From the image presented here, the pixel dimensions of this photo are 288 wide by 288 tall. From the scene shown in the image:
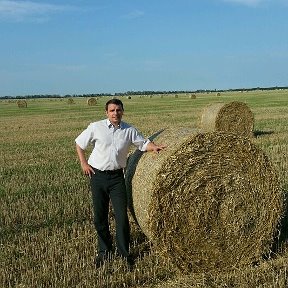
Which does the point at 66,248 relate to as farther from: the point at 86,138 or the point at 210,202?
the point at 210,202

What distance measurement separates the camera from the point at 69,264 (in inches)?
238

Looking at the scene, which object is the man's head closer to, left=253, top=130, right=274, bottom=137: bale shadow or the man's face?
the man's face

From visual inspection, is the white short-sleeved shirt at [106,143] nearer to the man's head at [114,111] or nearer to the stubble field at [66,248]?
the man's head at [114,111]

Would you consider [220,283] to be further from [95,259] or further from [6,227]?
[6,227]

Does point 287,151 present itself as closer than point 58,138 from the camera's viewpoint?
Yes

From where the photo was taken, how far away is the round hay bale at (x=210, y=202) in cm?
614

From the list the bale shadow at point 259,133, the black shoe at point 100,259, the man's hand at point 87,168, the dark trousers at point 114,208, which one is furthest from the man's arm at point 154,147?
the bale shadow at point 259,133

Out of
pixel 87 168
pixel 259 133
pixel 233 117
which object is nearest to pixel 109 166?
pixel 87 168

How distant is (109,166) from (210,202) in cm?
135

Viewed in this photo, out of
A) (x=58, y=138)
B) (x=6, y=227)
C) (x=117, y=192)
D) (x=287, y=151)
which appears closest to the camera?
(x=117, y=192)

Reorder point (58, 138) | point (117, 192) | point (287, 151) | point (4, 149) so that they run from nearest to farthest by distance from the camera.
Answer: point (117, 192) → point (287, 151) → point (4, 149) → point (58, 138)

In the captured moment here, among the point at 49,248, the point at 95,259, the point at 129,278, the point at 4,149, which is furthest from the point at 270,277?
the point at 4,149

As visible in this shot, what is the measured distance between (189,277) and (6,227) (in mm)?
3284

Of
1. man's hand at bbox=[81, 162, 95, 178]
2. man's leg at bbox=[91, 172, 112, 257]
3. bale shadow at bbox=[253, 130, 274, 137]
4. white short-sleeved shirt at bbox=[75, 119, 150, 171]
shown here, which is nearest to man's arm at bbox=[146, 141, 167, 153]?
white short-sleeved shirt at bbox=[75, 119, 150, 171]
